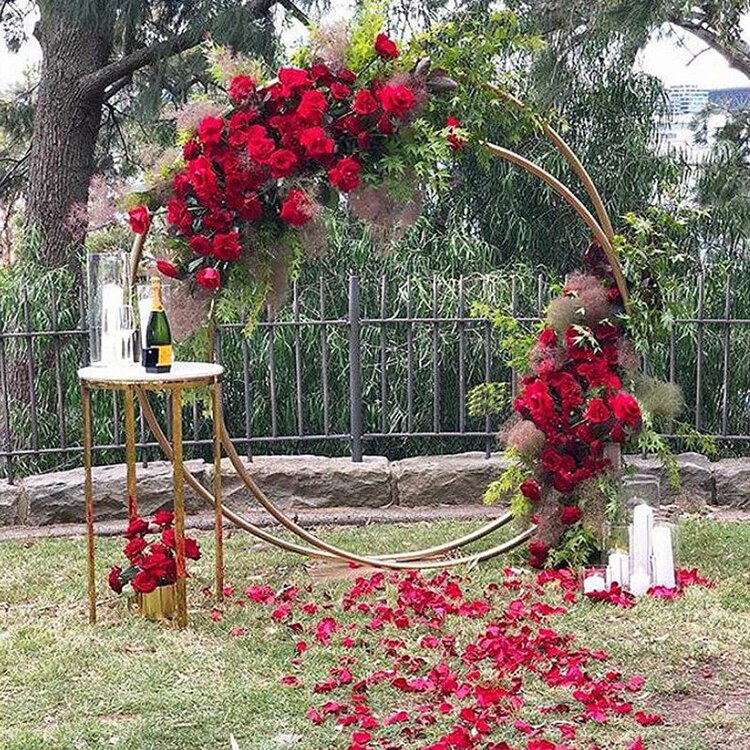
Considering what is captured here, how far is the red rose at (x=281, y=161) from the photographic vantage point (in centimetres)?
446

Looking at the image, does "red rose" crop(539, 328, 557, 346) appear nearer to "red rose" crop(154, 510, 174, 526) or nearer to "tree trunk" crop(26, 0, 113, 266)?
"red rose" crop(154, 510, 174, 526)

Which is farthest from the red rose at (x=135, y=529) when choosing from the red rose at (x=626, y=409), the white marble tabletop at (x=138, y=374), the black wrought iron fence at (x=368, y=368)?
the black wrought iron fence at (x=368, y=368)

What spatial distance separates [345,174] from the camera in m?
4.54

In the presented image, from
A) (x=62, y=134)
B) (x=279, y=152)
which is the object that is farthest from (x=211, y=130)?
(x=62, y=134)

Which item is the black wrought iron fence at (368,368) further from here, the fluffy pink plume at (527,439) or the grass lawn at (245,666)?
the grass lawn at (245,666)

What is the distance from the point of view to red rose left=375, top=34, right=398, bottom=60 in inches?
183

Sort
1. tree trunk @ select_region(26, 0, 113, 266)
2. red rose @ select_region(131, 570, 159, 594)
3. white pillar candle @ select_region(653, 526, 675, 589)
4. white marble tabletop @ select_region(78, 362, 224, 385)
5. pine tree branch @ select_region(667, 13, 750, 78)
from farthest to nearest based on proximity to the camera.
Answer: tree trunk @ select_region(26, 0, 113, 266) < pine tree branch @ select_region(667, 13, 750, 78) < white pillar candle @ select_region(653, 526, 675, 589) < red rose @ select_region(131, 570, 159, 594) < white marble tabletop @ select_region(78, 362, 224, 385)

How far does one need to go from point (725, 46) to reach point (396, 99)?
14.1 feet

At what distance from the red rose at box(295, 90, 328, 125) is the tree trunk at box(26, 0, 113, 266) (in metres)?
4.84

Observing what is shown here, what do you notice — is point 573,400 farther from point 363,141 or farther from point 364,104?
point 364,104

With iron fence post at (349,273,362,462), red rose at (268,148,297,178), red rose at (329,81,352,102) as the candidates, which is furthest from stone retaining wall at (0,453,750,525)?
red rose at (329,81,352,102)

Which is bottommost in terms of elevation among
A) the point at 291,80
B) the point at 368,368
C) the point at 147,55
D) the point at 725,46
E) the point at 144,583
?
the point at 144,583

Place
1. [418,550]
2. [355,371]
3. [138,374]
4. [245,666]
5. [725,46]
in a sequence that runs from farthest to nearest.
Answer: [725,46], [355,371], [418,550], [138,374], [245,666]

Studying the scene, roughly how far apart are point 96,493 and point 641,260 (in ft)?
9.77
